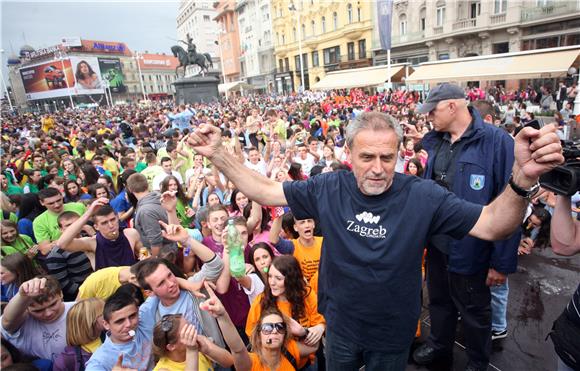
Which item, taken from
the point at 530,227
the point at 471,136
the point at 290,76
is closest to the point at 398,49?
the point at 290,76

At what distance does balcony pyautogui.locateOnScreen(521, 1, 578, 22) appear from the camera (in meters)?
21.0

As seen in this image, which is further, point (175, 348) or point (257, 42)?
point (257, 42)

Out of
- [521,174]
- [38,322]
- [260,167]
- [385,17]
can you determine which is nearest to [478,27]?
[385,17]

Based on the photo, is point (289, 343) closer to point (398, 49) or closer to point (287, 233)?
point (287, 233)

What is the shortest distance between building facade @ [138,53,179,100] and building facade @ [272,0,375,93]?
4849 centimetres

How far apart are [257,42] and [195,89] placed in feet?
125

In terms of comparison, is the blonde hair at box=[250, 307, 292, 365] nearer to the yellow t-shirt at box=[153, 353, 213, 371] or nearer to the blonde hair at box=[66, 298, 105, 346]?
the yellow t-shirt at box=[153, 353, 213, 371]

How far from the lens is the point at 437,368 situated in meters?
2.87

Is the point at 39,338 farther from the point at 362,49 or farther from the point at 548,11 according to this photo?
the point at 362,49

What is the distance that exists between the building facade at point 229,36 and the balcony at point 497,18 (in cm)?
4866

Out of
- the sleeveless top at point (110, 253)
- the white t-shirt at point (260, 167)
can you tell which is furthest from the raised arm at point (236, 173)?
the white t-shirt at point (260, 167)

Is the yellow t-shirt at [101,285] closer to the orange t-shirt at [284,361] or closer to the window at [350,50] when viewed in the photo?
the orange t-shirt at [284,361]

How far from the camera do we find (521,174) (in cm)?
135

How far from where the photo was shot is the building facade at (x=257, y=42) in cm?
5509
